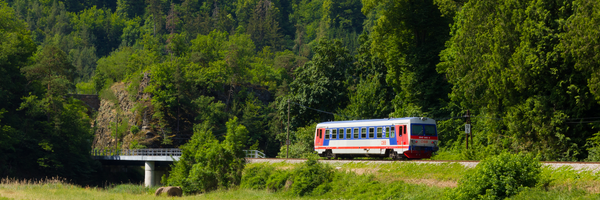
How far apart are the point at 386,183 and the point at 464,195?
23.9ft

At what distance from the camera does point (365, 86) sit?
60375mm

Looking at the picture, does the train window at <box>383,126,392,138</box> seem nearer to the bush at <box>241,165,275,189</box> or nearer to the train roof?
the train roof

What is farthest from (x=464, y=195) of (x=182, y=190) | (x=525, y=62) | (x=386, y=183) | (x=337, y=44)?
(x=337, y=44)

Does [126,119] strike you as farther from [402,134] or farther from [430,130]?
[430,130]

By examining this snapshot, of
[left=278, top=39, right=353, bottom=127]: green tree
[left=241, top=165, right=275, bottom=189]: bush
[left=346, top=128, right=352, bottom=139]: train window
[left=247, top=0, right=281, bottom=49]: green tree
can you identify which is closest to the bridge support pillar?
[left=278, top=39, right=353, bottom=127]: green tree

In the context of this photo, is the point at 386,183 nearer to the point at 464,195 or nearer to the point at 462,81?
the point at 464,195

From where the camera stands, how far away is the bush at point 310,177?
1302 inches

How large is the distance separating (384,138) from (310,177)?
5315 millimetres

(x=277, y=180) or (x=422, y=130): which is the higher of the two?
(x=422, y=130)

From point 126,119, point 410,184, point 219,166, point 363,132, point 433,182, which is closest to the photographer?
point 433,182

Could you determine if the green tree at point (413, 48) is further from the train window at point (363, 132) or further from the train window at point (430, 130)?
the train window at point (430, 130)

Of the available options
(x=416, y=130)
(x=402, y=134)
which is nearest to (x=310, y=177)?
(x=402, y=134)

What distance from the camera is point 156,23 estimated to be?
579 feet

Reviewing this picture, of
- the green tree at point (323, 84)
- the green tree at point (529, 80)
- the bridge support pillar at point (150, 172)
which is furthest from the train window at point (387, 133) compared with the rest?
the bridge support pillar at point (150, 172)
